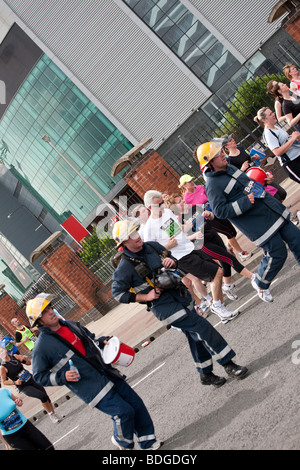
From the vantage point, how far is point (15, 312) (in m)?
26.1

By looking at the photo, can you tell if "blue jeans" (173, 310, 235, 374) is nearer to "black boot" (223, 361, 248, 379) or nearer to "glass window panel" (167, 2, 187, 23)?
"black boot" (223, 361, 248, 379)

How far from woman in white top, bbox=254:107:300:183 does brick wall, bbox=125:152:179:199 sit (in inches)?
272

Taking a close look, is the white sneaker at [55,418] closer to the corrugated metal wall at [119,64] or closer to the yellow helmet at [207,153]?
the yellow helmet at [207,153]

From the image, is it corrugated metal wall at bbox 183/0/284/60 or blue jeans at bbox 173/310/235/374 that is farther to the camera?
corrugated metal wall at bbox 183/0/284/60

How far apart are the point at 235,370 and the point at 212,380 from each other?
1.35 feet

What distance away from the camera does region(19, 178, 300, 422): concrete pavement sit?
35.1 ft

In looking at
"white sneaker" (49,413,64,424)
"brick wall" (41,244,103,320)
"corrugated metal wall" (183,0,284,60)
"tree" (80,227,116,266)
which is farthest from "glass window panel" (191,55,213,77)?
"white sneaker" (49,413,64,424)

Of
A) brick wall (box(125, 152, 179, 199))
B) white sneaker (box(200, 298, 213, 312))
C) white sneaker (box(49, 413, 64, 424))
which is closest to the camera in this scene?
white sneaker (box(200, 298, 213, 312))

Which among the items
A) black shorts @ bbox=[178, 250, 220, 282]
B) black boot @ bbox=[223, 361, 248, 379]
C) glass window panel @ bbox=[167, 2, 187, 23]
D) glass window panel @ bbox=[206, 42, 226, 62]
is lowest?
black boot @ bbox=[223, 361, 248, 379]

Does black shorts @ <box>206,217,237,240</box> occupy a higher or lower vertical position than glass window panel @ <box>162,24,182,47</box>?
lower

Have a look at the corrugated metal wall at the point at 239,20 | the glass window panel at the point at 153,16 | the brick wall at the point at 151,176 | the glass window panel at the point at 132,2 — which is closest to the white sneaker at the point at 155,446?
the brick wall at the point at 151,176

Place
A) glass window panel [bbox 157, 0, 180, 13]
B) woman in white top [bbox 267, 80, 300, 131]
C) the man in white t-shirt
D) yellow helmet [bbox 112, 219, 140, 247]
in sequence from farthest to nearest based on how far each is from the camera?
1. glass window panel [bbox 157, 0, 180, 13]
2. woman in white top [bbox 267, 80, 300, 131]
3. the man in white t-shirt
4. yellow helmet [bbox 112, 219, 140, 247]

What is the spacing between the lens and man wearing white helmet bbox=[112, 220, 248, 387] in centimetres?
589
